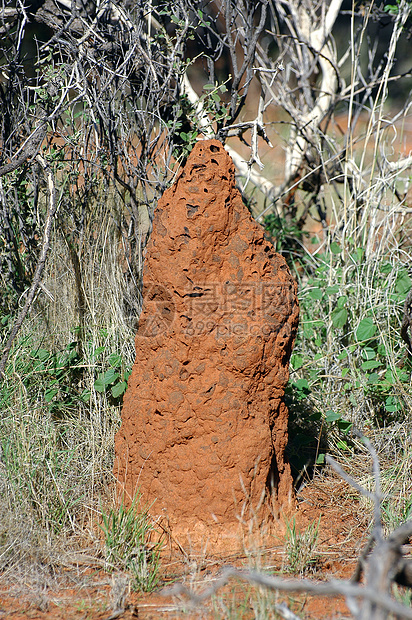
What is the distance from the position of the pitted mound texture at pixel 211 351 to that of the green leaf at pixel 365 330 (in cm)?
102

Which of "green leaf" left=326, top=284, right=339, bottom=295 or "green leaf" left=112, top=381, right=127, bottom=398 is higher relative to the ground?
"green leaf" left=326, top=284, right=339, bottom=295

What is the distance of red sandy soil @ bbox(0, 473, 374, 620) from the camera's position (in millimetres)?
1916

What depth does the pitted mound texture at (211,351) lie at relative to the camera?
7.64 feet

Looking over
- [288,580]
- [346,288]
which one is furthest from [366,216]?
[288,580]

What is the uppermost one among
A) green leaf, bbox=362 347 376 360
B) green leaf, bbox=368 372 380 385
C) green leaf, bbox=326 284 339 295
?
green leaf, bbox=326 284 339 295

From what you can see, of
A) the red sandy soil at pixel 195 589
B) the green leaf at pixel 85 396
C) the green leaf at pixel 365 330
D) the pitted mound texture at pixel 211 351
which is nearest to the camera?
the red sandy soil at pixel 195 589

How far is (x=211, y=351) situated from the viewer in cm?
234

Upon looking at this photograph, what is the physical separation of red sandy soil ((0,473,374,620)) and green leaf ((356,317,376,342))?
114 cm

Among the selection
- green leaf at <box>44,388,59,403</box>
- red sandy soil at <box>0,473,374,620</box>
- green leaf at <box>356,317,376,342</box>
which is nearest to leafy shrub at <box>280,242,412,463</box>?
green leaf at <box>356,317,376,342</box>

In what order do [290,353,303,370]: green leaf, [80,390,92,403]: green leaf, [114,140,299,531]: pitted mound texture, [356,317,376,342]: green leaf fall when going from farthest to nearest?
[290,353,303,370]: green leaf → [356,317,376,342]: green leaf → [80,390,92,403]: green leaf → [114,140,299,531]: pitted mound texture

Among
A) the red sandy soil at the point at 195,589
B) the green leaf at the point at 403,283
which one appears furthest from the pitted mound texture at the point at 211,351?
the green leaf at the point at 403,283

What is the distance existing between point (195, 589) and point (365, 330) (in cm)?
181

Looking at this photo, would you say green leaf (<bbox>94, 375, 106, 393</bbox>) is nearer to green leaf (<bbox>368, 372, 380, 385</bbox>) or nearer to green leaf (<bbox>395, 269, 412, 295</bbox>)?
green leaf (<bbox>368, 372, 380, 385</bbox>)

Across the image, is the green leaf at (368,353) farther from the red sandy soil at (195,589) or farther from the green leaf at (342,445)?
the red sandy soil at (195,589)
